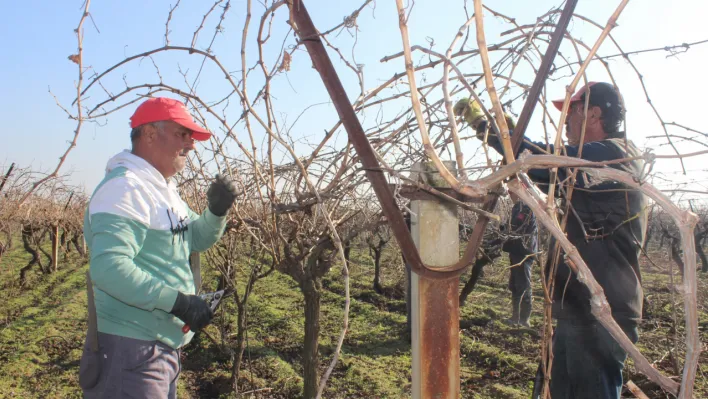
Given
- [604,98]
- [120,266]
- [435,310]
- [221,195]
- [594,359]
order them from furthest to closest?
[604,98], [594,359], [221,195], [120,266], [435,310]

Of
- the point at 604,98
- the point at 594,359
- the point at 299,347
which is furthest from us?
the point at 299,347

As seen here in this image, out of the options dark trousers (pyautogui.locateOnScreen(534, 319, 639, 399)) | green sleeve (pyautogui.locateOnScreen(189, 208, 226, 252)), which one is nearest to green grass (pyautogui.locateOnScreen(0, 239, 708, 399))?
dark trousers (pyautogui.locateOnScreen(534, 319, 639, 399))

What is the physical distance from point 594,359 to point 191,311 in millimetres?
1677

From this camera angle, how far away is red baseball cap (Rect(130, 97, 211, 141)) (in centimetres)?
185

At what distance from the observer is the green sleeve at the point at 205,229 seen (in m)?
2.05

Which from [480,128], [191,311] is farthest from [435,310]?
[191,311]

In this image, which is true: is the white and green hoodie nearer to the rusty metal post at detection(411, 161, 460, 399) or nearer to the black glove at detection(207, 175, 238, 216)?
the black glove at detection(207, 175, 238, 216)

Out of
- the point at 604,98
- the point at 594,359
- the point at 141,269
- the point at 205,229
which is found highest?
the point at 604,98

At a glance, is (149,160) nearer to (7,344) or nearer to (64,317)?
(7,344)

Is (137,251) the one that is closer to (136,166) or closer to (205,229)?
(136,166)

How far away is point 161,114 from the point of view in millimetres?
1847

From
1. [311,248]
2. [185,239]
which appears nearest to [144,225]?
[185,239]

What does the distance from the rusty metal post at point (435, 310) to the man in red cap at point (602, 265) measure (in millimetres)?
976

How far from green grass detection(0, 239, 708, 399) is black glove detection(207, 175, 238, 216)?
2.47 m
